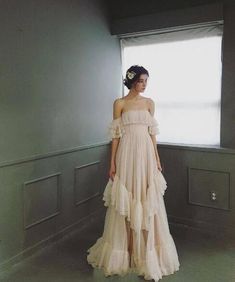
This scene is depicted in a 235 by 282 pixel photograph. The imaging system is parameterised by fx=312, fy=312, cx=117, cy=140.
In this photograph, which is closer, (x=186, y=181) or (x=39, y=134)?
(x=39, y=134)

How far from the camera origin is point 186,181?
3330 mm

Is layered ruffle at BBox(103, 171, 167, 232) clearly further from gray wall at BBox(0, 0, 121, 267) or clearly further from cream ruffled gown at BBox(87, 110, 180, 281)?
gray wall at BBox(0, 0, 121, 267)

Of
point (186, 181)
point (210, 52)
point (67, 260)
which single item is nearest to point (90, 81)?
point (210, 52)

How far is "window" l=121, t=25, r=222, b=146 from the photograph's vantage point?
317 cm

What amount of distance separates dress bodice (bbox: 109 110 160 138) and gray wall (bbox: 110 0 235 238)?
0.93m

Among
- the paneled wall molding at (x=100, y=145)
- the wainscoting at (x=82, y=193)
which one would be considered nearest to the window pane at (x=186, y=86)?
the paneled wall molding at (x=100, y=145)

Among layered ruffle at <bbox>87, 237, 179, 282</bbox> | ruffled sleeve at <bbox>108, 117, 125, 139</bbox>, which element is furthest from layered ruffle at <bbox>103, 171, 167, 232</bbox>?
ruffled sleeve at <bbox>108, 117, 125, 139</bbox>

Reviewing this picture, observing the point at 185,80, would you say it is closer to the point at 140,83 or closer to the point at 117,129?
the point at 140,83

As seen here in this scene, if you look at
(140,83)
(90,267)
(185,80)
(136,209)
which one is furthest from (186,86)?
(90,267)

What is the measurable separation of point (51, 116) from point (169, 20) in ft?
5.20

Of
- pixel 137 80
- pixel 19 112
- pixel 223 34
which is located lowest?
pixel 19 112

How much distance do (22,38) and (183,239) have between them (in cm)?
233

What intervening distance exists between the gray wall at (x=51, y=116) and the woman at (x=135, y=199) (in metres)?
0.65

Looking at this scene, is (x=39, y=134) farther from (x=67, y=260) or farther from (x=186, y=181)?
(x=186, y=181)
